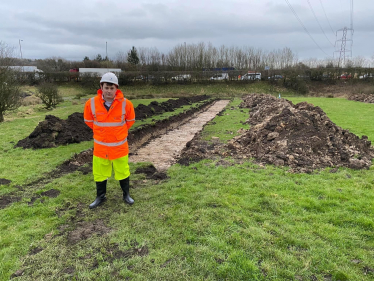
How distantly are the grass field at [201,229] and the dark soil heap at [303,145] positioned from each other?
58cm

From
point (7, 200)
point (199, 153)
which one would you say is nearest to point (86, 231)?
point (7, 200)

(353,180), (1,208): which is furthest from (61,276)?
(353,180)

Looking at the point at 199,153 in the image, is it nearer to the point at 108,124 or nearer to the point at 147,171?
the point at 147,171

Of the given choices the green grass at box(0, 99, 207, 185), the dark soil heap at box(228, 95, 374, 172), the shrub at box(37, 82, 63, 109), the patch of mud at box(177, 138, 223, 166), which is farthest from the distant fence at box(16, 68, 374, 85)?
the dark soil heap at box(228, 95, 374, 172)

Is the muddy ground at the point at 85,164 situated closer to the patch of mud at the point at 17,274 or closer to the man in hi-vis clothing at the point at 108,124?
the man in hi-vis clothing at the point at 108,124

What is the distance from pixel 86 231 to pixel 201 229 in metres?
1.90

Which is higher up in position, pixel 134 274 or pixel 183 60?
pixel 183 60

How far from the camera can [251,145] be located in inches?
322

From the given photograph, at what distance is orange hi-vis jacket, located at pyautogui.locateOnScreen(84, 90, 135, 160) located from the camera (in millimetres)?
4266

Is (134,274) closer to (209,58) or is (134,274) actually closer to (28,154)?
(28,154)

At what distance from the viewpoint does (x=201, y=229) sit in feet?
12.6

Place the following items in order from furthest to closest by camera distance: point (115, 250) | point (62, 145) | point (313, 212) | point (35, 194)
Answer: point (62, 145)
point (35, 194)
point (313, 212)
point (115, 250)

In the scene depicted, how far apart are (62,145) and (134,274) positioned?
7.69m

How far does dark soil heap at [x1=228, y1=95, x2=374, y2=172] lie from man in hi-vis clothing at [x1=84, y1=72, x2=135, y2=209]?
4.41 m
